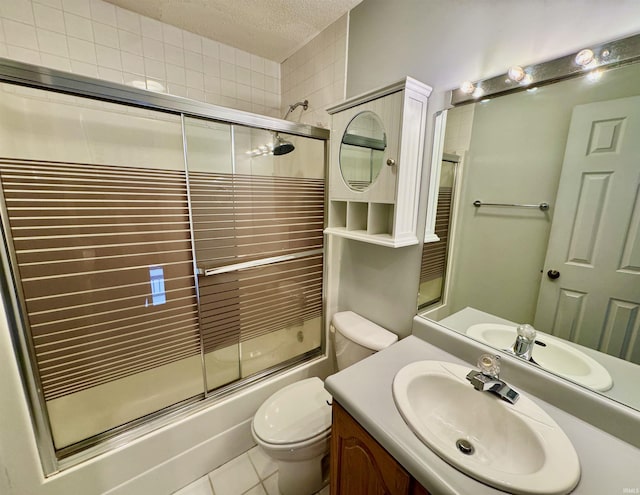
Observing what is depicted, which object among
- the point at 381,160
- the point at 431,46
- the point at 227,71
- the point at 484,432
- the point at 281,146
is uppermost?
the point at 227,71

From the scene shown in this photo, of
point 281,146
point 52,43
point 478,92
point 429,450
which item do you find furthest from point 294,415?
point 52,43

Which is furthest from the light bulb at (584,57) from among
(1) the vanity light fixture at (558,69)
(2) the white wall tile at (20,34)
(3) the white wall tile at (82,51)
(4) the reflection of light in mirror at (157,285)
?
(2) the white wall tile at (20,34)

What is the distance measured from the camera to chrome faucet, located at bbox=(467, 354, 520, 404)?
2.67ft

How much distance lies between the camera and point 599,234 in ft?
2.56

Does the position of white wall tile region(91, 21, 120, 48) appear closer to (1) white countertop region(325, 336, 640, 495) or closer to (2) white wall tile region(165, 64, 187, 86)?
(2) white wall tile region(165, 64, 187, 86)

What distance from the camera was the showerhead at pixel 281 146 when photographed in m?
1.53

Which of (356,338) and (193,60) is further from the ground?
(193,60)

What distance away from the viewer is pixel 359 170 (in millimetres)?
1353

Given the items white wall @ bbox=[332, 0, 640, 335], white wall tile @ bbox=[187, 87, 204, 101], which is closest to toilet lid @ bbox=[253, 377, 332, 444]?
white wall @ bbox=[332, 0, 640, 335]

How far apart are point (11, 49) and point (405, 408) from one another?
7.90ft

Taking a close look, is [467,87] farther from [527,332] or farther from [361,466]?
[361,466]

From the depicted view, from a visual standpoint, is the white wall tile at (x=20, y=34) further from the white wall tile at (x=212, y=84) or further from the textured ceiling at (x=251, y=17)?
the white wall tile at (x=212, y=84)

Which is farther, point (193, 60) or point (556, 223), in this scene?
point (193, 60)

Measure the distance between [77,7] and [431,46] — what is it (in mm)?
1845
